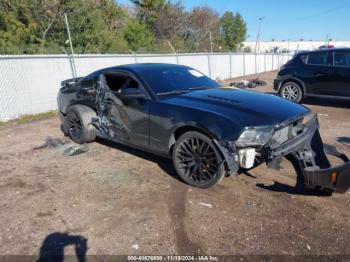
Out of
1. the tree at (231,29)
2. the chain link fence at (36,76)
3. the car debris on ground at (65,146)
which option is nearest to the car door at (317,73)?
the car debris on ground at (65,146)

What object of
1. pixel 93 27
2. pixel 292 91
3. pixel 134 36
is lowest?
pixel 292 91

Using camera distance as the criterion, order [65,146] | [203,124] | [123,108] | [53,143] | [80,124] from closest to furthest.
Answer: [203,124], [123,108], [80,124], [65,146], [53,143]

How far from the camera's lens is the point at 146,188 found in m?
4.30

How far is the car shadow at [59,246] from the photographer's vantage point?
2904 mm

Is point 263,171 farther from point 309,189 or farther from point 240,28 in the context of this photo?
point 240,28

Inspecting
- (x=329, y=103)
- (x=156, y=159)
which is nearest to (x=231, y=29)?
(x=329, y=103)

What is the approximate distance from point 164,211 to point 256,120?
1525mm

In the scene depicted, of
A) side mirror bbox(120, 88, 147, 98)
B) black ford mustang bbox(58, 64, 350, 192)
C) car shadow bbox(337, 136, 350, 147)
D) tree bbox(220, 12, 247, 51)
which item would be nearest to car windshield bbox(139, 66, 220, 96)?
black ford mustang bbox(58, 64, 350, 192)

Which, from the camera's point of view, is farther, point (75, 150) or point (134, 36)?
point (134, 36)

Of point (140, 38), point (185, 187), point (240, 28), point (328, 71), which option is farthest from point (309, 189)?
point (240, 28)

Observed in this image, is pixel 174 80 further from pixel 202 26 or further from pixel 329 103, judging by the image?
pixel 202 26

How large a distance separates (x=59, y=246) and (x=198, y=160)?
1908 mm

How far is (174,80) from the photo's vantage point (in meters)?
5.15

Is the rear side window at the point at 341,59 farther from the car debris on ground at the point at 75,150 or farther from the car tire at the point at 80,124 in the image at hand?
the car debris on ground at the point at 75,150
